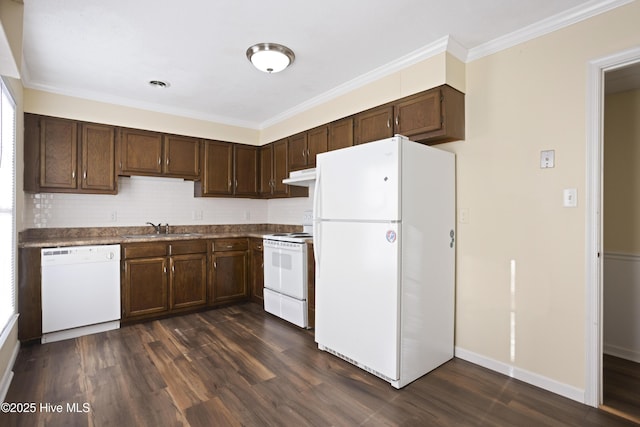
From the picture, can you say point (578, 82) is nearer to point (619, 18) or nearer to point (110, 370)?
point (619, 18)

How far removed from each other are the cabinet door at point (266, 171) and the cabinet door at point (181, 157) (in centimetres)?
89

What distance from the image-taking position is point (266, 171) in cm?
469

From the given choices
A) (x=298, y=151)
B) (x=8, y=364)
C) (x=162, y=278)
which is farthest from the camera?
(x=298, y=151)

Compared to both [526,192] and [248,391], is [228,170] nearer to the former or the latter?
[248,391]

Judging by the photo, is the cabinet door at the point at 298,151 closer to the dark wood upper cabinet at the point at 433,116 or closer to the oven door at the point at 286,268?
the oven door at the point at 286,268

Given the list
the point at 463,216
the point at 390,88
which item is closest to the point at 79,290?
the point at 390,88

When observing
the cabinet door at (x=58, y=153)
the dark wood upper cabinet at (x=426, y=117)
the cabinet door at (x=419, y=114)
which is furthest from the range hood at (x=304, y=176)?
the cabinet door at (x=58, y=153)

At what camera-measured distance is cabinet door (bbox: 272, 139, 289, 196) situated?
430cm

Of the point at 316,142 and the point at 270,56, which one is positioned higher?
the point at 270,56

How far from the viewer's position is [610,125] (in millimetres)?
→ 2861

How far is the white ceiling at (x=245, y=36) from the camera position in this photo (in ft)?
6.88

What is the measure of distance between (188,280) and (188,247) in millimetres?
386

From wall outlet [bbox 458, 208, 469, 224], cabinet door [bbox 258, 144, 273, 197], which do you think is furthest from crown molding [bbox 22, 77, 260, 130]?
wall outlet [bbox 458, 208, 469, 224]

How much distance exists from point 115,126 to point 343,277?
3100 millimetres
